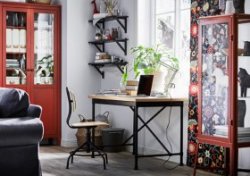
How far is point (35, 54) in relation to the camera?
25.2 feet

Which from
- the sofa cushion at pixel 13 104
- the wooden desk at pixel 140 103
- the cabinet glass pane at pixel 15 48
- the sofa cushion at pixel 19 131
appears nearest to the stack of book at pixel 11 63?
the cabinet glass pane at pixel 15 48

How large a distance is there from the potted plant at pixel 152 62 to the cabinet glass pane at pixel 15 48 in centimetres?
173

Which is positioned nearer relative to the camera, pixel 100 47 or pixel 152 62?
pixel 152 62

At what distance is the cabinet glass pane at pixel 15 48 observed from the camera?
752cm

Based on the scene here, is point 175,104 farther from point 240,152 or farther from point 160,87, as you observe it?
point 240,152

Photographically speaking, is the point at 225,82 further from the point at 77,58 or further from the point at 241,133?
the point at 77,58

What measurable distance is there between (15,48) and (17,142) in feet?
10.5

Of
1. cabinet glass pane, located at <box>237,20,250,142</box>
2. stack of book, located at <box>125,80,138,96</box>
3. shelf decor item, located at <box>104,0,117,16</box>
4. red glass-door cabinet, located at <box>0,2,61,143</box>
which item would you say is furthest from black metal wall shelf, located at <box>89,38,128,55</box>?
cabinet glass pane, located at <box>237,20,250,142</box>

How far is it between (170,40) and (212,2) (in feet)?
4.02

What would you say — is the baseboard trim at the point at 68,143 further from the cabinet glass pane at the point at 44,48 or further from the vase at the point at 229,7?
the vase at the point at 229,7

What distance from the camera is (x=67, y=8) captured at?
24.7ft

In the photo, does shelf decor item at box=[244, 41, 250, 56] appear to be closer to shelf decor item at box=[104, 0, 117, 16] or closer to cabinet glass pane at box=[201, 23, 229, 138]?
cabinet glass pane at box=[201, 23, 229, 138]

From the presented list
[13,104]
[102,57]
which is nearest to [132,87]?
[102,57]

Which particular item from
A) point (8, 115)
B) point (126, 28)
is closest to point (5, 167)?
point (8, 115)
